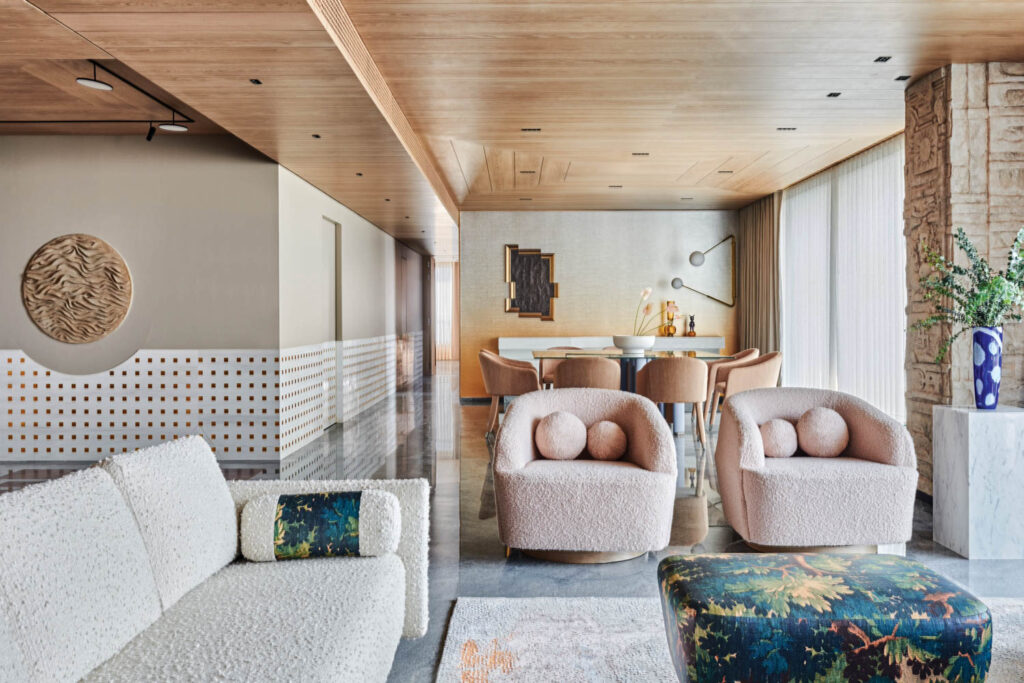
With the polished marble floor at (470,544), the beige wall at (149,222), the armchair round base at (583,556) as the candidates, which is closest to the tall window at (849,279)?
the polished marble floor at (470,544)

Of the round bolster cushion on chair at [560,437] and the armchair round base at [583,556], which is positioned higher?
the round bolster cushion on chair at [560,437]

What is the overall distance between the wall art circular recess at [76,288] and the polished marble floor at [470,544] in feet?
6.44

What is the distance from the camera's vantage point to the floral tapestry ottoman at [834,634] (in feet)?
6.41

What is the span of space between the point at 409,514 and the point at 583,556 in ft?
4.18

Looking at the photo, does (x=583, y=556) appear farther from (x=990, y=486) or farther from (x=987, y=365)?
(x=987, y=365)

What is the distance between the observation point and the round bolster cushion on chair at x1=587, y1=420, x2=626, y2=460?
382 cm

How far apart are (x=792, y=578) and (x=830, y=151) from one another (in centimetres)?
593

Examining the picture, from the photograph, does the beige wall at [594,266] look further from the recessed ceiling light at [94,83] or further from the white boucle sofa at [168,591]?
the white boucle sofa at [168,591]

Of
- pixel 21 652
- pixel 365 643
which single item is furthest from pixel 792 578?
pixel 21 652

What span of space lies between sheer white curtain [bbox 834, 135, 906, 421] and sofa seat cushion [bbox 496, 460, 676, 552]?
385 centimetres

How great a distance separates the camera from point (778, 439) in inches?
151

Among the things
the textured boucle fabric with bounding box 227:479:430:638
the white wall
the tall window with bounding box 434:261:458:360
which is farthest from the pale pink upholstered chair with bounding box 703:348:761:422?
the tall window with bounding box 434:261:458:360

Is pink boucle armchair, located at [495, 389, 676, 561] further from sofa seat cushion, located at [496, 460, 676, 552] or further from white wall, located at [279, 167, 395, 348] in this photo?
white wall, located at [279, 167, 395, 348]

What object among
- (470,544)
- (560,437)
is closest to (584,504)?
(560,437)
